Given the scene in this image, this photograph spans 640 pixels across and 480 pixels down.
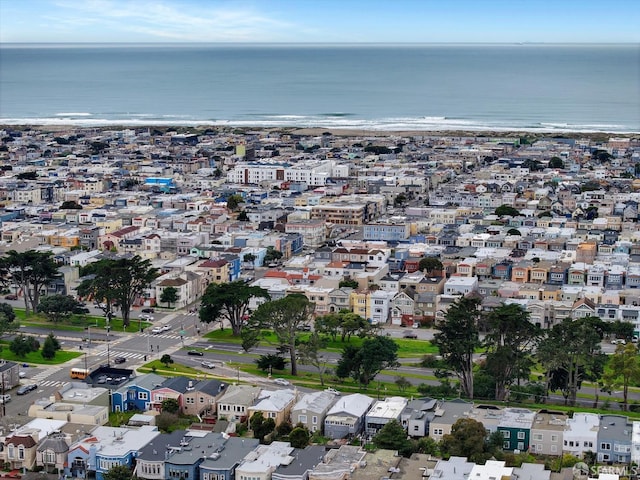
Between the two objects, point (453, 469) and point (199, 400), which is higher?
point (453, 469)

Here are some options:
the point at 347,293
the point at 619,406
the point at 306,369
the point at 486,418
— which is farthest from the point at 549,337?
the point at 347,293

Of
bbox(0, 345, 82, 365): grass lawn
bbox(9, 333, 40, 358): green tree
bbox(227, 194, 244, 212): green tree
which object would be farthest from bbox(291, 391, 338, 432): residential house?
bbox(227, 194, 244, 212): green tree

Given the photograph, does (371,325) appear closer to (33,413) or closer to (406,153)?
(33,413)

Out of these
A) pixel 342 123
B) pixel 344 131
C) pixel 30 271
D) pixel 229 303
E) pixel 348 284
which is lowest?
pixel 348 284

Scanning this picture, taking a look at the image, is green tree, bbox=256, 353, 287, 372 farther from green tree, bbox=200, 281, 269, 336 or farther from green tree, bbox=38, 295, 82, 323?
green tree, bbox=38, 295, 82, 323

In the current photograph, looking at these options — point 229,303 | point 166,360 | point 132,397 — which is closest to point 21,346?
point 166,360

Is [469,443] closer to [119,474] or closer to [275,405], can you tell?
[275,405]
